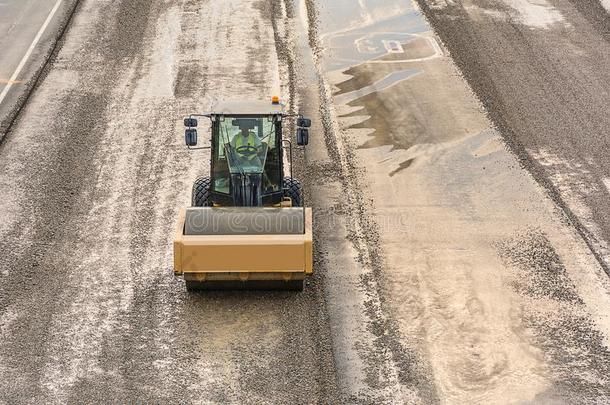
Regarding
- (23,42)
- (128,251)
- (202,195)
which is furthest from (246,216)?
(23,42)

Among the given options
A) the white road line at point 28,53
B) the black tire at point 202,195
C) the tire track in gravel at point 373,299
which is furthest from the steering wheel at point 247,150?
the white road line at point 28,53

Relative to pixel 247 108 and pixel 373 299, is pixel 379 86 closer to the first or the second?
pixel 247 108

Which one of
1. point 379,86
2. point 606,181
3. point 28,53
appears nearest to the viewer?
point 606,181

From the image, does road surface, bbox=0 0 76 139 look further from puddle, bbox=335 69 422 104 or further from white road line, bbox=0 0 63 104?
puddle, bbox=335 69 422 104

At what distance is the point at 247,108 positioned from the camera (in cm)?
1888

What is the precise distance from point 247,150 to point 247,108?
0.69 m

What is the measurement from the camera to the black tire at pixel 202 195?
1928 centimetres

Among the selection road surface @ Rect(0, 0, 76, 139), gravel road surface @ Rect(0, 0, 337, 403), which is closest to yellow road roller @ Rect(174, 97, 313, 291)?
gravel road surface @ Rect(0, 0, 337, 403)

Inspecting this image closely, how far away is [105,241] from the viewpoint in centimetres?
2003

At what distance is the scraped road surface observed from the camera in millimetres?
15969

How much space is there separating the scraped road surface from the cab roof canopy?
2635 millimetres

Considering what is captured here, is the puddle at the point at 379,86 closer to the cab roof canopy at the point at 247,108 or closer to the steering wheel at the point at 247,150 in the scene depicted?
the cab roof canopy at the point at 247,108

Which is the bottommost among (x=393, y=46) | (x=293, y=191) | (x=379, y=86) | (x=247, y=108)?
(x=393, y=46)

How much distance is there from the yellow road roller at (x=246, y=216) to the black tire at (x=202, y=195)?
0.05 feet
